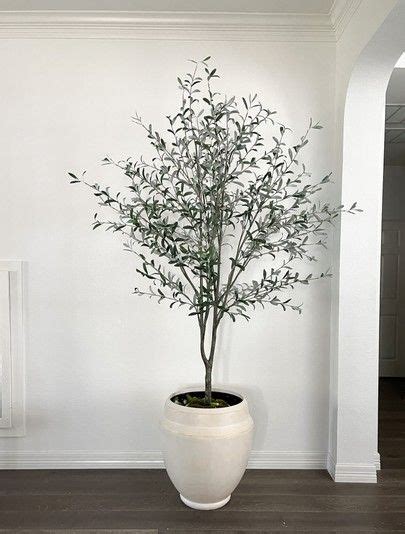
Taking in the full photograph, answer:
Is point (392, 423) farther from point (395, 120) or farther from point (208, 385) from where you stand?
point (395, 120)

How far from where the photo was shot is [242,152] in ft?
8.95

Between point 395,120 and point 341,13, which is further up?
point 341,13

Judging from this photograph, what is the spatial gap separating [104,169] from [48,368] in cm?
123

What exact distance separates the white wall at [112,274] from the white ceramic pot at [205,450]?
1.63ft

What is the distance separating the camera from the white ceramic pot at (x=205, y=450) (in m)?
2.23

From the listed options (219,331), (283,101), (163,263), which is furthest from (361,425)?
(283,101)

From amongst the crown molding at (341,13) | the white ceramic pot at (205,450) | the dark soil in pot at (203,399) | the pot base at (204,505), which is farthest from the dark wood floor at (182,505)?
the crown molding at (341,13)

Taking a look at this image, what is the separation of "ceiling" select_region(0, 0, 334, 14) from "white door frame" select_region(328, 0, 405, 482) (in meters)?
0.55

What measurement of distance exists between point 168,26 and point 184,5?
0.53 ft

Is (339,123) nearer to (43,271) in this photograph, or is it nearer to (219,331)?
(219,331)

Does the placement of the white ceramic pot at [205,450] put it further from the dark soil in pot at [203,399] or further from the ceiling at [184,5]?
the ceiling at [184,5]

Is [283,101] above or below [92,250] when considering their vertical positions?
above

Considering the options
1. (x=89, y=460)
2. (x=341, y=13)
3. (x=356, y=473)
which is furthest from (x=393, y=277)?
(x=89, y=460)

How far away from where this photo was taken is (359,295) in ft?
8.64
